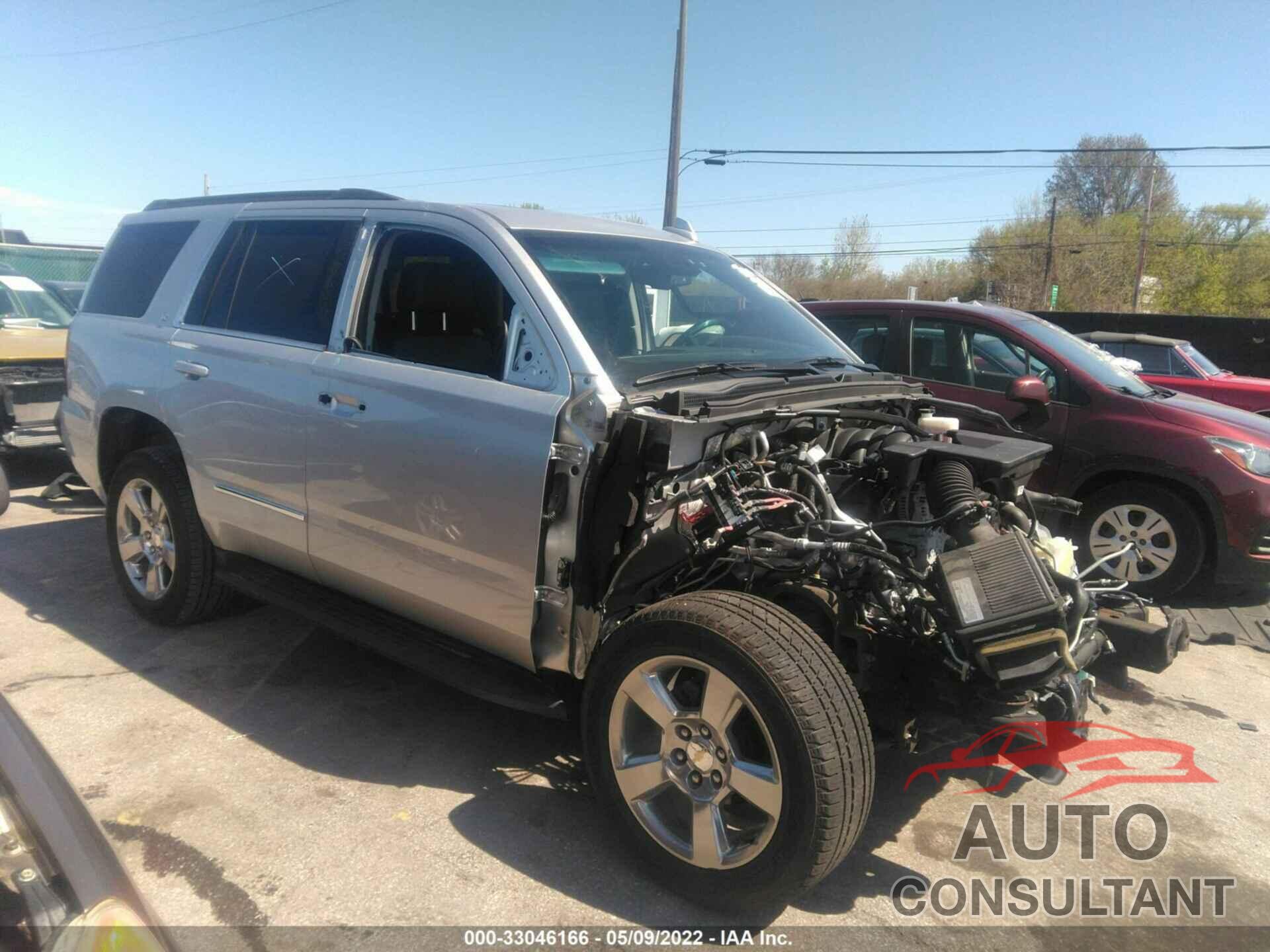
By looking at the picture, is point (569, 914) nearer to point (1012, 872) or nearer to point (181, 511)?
point (1012, 872)

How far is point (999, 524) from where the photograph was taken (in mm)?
2977

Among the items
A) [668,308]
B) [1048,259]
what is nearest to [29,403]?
[668,308]

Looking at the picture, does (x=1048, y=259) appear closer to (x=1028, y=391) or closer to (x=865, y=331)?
(x=865, y=331)

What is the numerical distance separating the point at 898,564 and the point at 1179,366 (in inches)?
401

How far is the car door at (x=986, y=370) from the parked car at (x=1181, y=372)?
15.0ft

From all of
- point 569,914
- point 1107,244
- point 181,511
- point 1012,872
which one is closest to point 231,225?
point 181,511

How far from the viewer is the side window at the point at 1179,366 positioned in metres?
10.8

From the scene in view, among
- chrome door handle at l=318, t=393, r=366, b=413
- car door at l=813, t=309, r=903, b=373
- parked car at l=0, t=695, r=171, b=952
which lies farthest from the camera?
car door at l=813, t=309, r=903, b=373

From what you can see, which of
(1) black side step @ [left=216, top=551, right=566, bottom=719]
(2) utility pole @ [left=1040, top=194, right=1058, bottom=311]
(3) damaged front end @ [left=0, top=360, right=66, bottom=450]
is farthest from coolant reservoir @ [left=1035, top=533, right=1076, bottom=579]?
(2) utility pole @ [left=1040, top=194, right=1058, bottom=311]

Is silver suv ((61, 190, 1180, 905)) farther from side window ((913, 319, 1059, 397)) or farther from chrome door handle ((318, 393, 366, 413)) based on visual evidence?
side window ((913, 319, 1059, 397))

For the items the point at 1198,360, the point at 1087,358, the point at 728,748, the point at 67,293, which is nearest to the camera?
the point at 728,748

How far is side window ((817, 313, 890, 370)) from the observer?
6.68 meters

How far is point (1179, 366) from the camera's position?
10.8 m

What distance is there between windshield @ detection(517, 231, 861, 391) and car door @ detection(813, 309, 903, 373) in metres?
2.60
